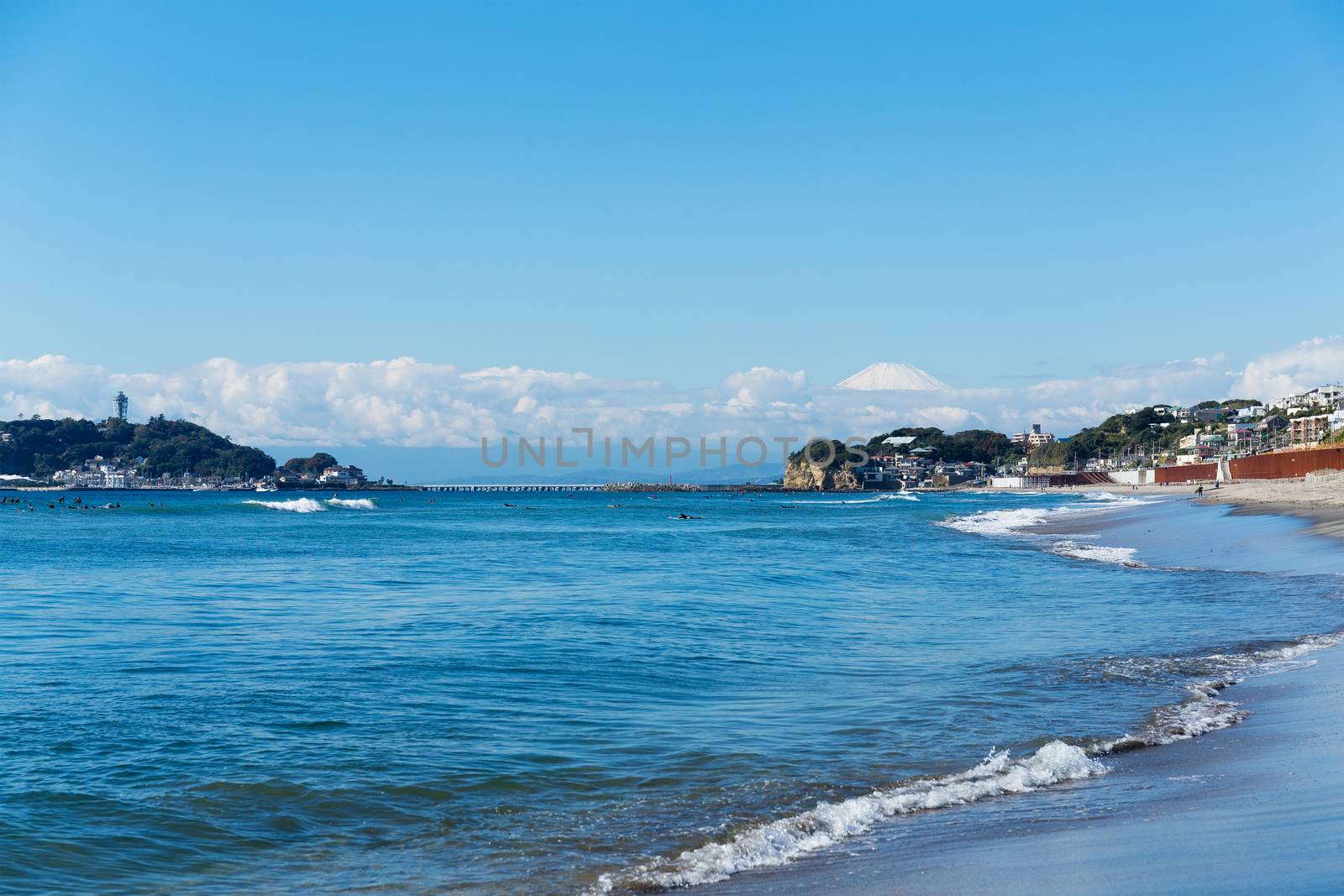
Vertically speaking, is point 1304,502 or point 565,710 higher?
point 1304,502

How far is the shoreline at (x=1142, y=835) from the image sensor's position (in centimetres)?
596

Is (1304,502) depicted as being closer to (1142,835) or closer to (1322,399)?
(1142,835)

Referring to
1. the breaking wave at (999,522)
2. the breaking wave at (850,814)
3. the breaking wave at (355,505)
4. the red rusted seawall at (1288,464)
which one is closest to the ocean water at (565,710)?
the breaking wave at (850,814)

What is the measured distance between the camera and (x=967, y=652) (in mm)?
15383

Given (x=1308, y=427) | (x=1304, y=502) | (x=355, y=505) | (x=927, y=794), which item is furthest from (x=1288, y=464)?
(x=355, y=505)

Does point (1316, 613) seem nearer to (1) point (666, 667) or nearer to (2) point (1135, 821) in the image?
(1) point (666, 667)

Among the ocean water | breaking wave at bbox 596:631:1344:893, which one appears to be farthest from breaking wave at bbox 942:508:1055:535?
breaking wave at bbox 596:631:1344:893

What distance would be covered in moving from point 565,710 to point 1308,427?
16879 cm

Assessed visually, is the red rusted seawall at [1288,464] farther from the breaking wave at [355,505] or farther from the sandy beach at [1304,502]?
the breaking wave at [355,505]

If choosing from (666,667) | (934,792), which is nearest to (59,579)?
(666,667)

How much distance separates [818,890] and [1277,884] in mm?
2485

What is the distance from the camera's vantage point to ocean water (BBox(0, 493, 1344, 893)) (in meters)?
7.48

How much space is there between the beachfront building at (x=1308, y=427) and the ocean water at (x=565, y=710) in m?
133

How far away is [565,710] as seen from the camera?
38.1 feet
